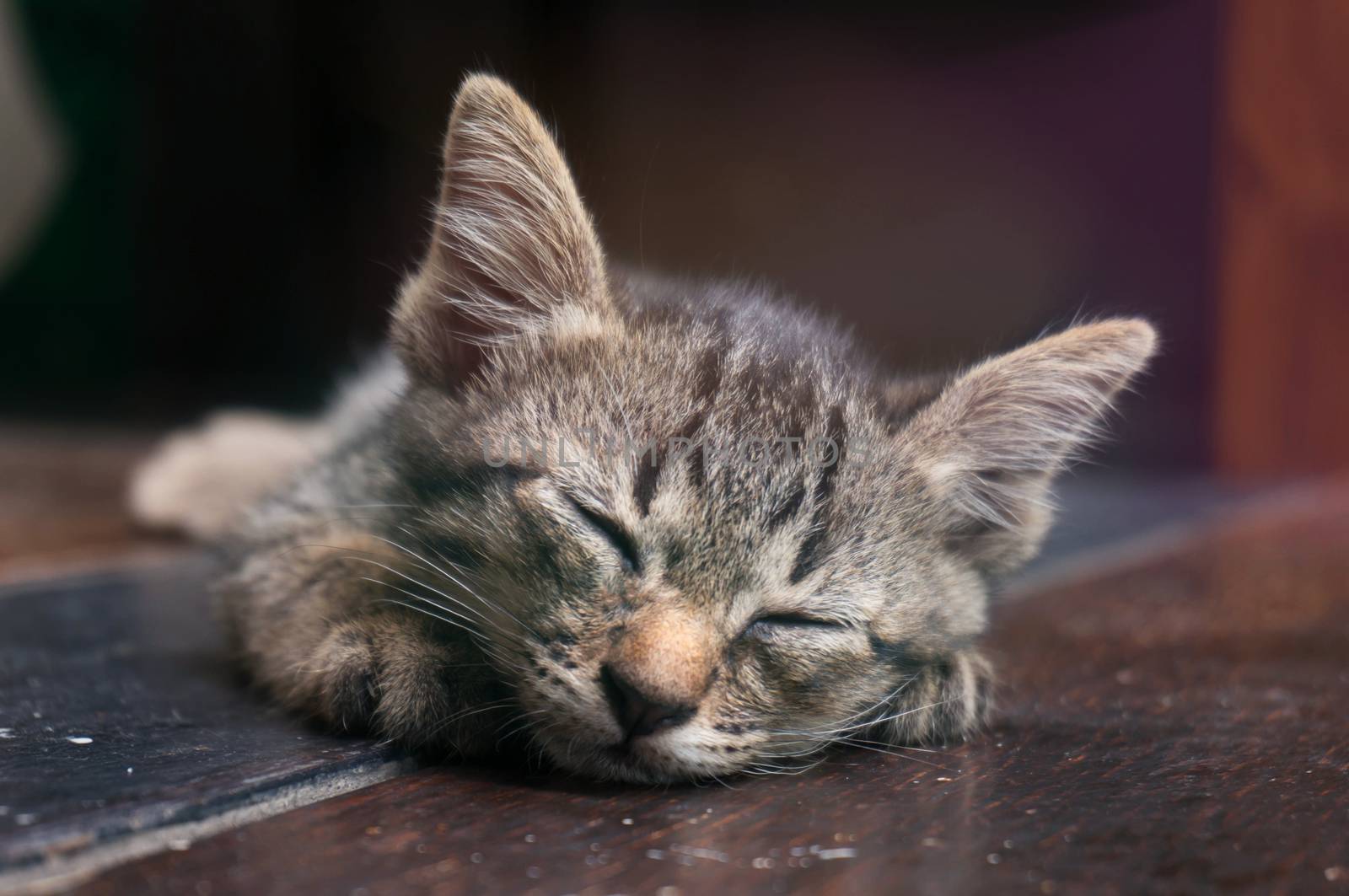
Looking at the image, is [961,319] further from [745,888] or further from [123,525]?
[745,888]

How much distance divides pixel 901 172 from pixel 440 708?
138 inches

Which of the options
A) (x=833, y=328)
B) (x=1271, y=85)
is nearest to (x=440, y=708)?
(x=833, y=328)

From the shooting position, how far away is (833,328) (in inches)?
68.9

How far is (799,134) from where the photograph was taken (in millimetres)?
4199

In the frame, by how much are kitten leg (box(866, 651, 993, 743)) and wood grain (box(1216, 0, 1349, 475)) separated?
2.97m

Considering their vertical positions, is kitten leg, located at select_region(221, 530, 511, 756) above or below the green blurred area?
below

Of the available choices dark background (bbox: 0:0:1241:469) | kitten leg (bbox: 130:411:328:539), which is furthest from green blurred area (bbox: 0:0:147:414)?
kitten leg (bbox: 130:411:328:539)

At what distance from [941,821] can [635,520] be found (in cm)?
41

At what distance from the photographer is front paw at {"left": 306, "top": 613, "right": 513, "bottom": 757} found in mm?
1156

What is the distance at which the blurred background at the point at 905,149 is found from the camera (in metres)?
3.61

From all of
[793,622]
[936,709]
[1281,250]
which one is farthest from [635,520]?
[1281,250]

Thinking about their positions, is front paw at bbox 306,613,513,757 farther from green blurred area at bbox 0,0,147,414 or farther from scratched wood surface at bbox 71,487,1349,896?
green blurred area at bbox 0,0,147,414

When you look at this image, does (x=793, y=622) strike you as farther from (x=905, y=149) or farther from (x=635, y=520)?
(x=905, y=149)

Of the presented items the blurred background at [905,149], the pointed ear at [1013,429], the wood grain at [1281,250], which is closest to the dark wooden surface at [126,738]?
the pointed ear at [1013,429]
